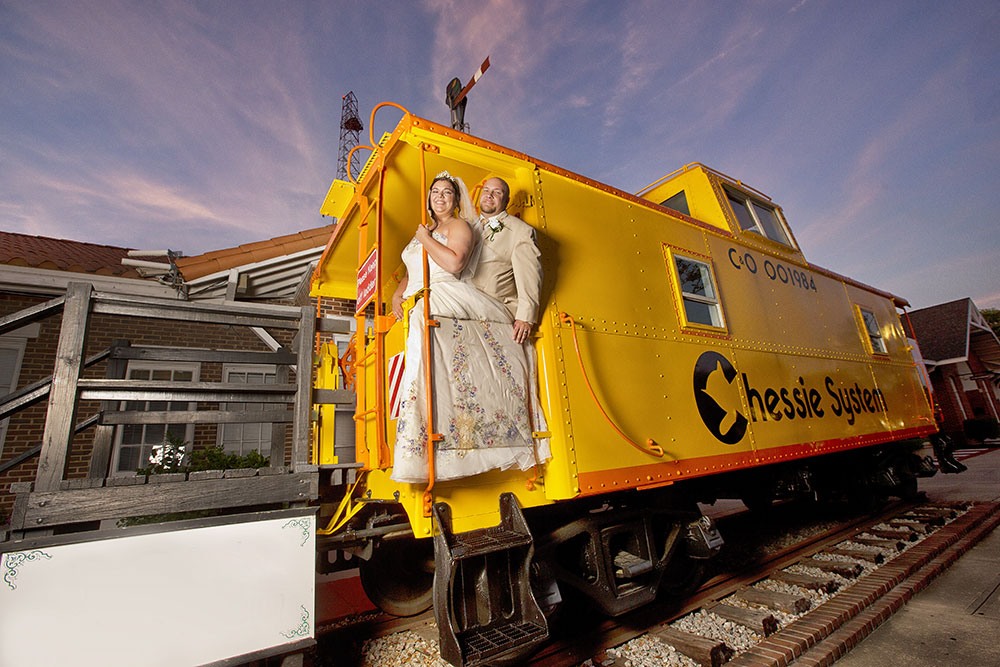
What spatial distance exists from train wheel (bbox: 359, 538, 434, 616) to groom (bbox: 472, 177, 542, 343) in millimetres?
1921

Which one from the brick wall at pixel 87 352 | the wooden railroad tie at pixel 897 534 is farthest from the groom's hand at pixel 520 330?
the wooden railroad tie at pixel 897 534

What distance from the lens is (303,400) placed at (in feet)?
7.57

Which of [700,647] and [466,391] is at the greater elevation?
[466,391]

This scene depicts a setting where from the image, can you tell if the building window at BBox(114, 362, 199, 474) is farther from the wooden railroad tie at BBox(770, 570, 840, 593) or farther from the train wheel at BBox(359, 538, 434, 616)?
the wooden railroad tie at BBox(770, 570, 840, 593)

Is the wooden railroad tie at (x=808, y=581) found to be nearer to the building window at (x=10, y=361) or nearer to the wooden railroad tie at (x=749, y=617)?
the wooden railroad tie at (x=749, y=617)

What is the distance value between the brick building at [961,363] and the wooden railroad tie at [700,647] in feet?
70.1

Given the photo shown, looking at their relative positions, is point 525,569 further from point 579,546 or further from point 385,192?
point 385,192

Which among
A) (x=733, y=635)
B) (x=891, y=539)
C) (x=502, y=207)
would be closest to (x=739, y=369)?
(x=733, y=635)

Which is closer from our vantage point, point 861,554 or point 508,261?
point 508,261

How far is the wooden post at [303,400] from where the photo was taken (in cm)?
223

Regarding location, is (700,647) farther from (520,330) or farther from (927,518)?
(927,518)

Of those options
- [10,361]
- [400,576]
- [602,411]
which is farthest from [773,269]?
[10,361]

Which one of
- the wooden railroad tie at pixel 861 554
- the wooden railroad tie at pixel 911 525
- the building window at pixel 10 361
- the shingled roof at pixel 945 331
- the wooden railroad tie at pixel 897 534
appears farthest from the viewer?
the shingled roof at pixel 945 331

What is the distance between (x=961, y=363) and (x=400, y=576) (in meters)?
25.1
